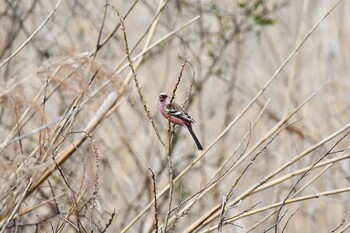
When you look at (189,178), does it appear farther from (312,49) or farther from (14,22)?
(14,22)

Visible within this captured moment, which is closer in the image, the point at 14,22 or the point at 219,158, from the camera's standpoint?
the point at 14,22

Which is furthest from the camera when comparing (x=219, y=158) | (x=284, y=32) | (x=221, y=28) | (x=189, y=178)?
(x=284, y=32)

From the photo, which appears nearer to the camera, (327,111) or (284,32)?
(327,111)

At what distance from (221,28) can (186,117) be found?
80.5 inches

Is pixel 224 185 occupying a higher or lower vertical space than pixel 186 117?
higher

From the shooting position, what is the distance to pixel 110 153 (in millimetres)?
A: 4160

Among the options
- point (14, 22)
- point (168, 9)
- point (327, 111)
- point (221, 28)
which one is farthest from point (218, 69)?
point (14, 22)

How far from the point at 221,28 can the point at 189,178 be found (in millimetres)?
1059

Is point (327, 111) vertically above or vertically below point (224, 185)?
above

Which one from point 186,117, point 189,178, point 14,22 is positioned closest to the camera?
point 186,117

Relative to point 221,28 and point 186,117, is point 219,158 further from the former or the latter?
point 186,117

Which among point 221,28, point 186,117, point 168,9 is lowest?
point 186,117

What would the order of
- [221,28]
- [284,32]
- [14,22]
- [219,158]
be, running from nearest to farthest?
[14,22] → [221,28] → [219,158] → [284,32]

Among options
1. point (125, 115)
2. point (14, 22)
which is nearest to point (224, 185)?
point (125, 115)
